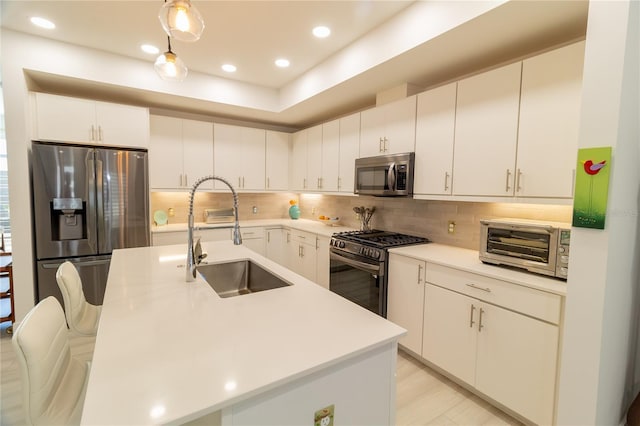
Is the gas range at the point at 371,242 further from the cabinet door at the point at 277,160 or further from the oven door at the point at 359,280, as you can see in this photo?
the cabinet door at the point at 277,160

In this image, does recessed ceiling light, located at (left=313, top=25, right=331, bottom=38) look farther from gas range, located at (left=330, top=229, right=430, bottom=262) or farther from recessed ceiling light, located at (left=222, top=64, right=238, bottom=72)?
gas range, located at (left=330, top=229, right=430, bottom=262)

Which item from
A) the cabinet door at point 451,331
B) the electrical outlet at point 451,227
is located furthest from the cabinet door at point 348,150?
the cabinet door at point 451,331

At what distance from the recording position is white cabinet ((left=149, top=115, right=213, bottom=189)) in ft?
12.0

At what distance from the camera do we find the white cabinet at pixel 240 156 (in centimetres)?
408

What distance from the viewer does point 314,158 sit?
Result: 411 centimetres

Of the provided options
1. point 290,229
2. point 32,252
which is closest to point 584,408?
point 290,229

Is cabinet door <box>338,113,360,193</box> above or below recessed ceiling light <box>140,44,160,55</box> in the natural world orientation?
below

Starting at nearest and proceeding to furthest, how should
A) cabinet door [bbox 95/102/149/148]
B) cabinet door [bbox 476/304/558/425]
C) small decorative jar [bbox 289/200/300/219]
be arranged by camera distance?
1. cabinet door [bbox 476/304/558/425]
2. cabinet door [bbox 95/102/149/148]
3. small decorative jar [bbox 289/200/300/219]

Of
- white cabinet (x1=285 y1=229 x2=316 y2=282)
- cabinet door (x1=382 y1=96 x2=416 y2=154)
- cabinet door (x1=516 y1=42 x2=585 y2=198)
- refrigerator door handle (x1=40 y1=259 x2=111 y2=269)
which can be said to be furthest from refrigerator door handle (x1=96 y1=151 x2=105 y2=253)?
cabinet door (x1=516 y1=42 x2=585 y2=198)

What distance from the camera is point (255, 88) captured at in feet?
12.2

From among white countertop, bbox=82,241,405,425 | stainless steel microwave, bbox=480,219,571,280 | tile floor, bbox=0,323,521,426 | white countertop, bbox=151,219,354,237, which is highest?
stainless steel microwave, bbox=480,219,571,280

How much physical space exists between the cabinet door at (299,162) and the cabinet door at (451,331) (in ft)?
8.40

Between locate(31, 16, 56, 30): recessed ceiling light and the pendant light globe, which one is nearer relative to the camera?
the pendant light globe

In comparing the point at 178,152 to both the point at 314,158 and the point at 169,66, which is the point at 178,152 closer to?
the point at 314,158
